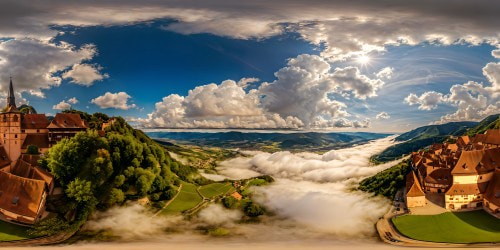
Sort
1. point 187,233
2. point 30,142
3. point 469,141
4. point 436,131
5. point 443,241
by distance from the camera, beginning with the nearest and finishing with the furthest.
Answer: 1. point 443,241
2. point 187,233
3. point 30,142
4. point 469,141
5. point 436,131

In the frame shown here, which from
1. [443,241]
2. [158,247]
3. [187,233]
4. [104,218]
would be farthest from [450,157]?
[104,218]

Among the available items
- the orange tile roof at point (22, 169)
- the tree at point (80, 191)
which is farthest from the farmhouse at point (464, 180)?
the orange tile roof at point (22, 169)

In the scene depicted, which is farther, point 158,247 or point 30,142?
point 30,142

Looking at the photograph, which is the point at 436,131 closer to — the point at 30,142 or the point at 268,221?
the point at 268,221

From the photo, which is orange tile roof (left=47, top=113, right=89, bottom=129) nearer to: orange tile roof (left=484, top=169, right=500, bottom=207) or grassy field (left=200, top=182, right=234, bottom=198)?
grassy field (left=200, top=182, right=234, bottom=198)

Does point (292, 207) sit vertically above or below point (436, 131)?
below

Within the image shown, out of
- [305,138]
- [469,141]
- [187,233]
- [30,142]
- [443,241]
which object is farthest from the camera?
→ [305,138]

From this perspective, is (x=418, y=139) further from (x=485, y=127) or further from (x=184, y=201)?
(x=184, y=201)

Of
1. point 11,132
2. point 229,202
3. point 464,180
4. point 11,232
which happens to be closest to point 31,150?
point 11,132
